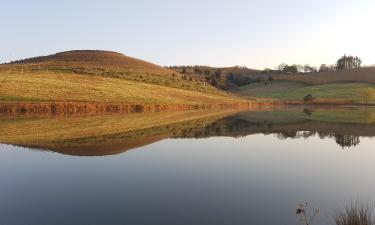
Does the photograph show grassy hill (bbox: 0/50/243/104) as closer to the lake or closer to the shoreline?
the shoreline

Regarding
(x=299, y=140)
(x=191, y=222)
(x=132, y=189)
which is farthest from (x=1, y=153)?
(x=299, y=140)

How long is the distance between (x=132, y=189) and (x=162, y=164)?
5600 millimetres

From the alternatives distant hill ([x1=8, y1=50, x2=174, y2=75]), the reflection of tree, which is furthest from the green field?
the reflection of tree

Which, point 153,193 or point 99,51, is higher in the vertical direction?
point 99,51

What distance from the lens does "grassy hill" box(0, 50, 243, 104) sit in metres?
66.3

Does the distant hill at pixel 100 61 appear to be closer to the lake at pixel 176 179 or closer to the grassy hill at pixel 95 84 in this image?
the grassy hill at pixel 95 84

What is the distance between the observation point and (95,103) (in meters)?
64.8

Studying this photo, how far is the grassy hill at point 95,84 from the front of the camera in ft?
218

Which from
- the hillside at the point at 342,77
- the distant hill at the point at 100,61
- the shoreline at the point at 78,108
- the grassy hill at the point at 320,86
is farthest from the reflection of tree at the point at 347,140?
the hillside at the point at 342,77

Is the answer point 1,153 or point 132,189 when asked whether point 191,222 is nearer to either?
point 132,189

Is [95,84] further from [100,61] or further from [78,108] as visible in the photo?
[100,61]

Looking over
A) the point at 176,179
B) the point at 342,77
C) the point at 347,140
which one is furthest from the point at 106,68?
the point at 176,179

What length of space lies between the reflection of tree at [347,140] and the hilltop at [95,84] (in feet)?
137

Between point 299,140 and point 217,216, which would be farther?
point 299,140
